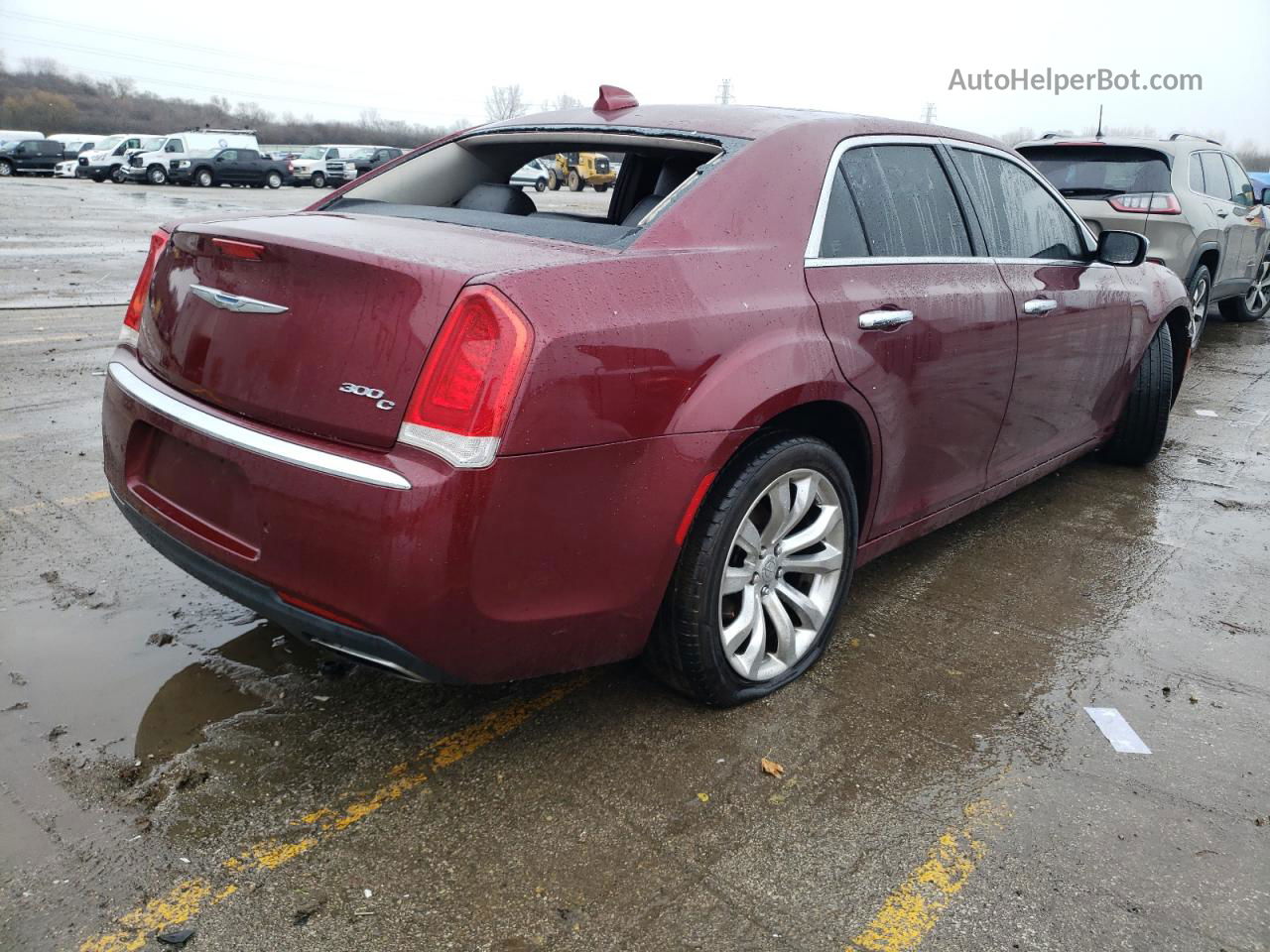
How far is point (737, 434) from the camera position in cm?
255

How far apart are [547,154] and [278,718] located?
1.98 metres

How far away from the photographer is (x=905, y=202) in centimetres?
334

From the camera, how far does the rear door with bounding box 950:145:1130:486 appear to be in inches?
149

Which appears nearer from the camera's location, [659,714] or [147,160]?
[659,714]

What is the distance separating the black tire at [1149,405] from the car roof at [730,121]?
2107mm

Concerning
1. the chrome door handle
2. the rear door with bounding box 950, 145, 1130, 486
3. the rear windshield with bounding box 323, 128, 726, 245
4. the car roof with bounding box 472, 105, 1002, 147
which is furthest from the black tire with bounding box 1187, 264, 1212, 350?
the rear windshield with bounding box 323, 128, 726, 245

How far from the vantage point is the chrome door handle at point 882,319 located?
2.96 metres

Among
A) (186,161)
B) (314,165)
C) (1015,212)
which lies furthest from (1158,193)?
(314,165)

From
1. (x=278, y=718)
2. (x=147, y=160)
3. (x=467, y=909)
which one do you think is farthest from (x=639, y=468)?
(x=147, y=160)

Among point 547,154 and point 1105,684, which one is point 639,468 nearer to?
point 547,154

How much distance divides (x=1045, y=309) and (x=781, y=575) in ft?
5.64

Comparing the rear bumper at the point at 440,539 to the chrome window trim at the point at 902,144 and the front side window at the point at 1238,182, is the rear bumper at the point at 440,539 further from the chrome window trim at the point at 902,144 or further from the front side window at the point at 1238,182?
the front side window at the point at 1238,182

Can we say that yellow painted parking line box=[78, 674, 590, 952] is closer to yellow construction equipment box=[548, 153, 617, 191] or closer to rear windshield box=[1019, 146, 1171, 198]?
rear windshield box=[1019, 146, 1171, 198]

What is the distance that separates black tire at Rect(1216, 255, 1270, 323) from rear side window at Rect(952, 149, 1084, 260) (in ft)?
26.2
